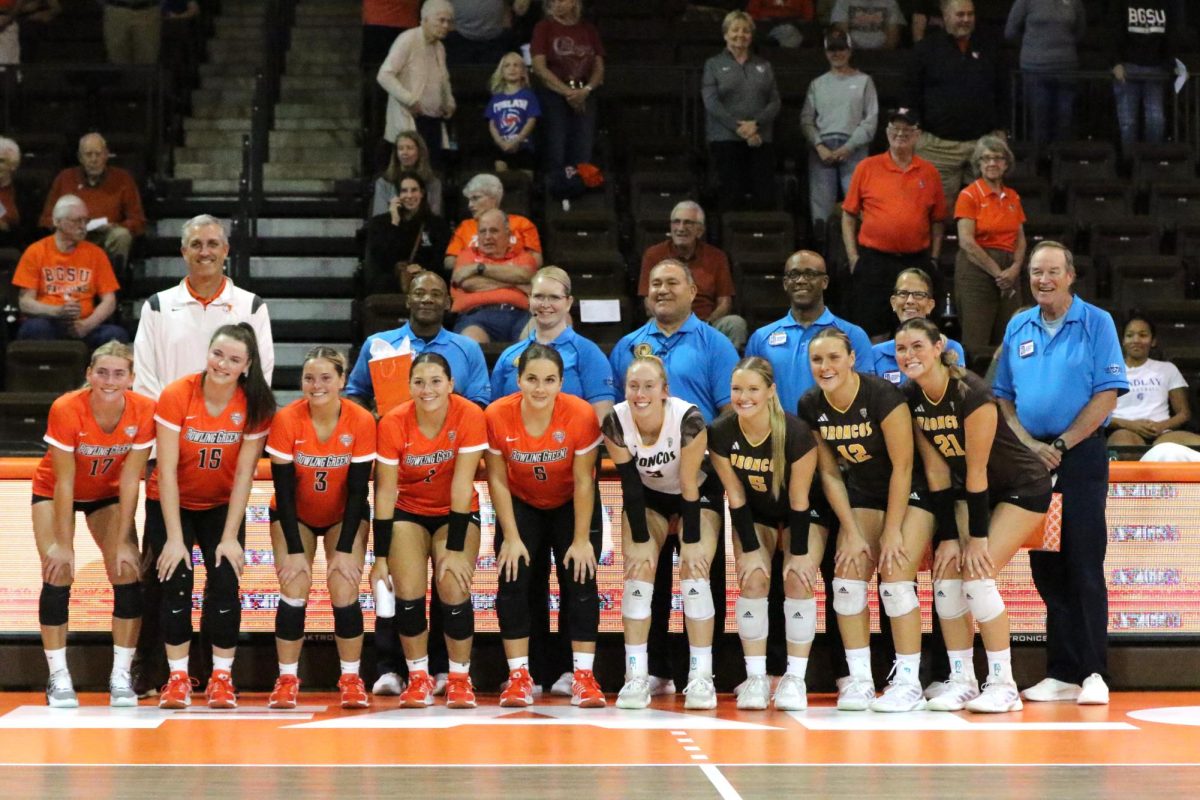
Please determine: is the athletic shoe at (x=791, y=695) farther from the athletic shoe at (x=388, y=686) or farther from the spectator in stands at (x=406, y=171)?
the spectator in stands at (x=406, y=171)

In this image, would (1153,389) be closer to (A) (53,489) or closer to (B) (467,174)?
(B) (467,174)

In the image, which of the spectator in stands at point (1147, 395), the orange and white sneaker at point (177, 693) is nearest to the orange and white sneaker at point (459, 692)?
the orange and white sneaker at point (177, 693)

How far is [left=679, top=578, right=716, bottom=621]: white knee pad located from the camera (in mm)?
6895

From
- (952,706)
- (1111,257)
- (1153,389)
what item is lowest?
(952,706)

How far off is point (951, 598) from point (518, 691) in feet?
6.14

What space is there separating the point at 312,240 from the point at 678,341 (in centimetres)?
549

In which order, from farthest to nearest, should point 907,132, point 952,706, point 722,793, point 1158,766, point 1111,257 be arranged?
1. point 1111,257
2. point 907,132
3. point 952,706
4. point 1158,766
5. point 722,793

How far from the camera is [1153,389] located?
10078mm

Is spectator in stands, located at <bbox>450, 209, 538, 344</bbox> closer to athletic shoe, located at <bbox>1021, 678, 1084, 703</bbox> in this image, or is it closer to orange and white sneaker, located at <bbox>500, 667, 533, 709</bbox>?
orange and white sneaker, located at <bbox>500, 667, 533, 709</bbox>

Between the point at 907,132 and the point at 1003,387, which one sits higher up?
the point at 907,132

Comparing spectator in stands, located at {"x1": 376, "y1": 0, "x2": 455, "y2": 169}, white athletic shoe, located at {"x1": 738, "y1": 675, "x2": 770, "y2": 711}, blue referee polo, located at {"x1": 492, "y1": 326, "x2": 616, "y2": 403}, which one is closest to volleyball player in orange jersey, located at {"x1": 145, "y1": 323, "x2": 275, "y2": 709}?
blue referee polo, located at {"x1": 492, "y1": 326, "x2": 616, "y2": 403}

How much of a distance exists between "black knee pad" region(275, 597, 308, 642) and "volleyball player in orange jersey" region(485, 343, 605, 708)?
83 cm

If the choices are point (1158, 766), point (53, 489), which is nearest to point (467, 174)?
point (53, 489)

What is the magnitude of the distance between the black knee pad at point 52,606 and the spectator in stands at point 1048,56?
8.72 meters
